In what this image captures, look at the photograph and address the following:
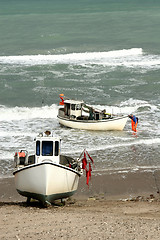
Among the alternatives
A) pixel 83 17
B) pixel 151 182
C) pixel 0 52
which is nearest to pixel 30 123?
pixel 151 182

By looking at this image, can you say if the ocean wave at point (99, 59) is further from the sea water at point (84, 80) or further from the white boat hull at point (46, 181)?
the white boat hull at point (46, 181)

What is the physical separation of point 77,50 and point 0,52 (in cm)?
945

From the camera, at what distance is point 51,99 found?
3884 centimetres

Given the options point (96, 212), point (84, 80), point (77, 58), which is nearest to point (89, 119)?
point (96, 212)

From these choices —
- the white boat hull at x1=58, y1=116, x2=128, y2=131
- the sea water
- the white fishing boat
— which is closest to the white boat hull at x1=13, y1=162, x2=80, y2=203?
the white fishing boat

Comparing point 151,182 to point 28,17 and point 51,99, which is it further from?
point 28,17

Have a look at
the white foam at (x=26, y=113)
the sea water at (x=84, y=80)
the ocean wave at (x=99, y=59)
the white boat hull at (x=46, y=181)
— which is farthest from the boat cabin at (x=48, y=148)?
the ocean wave at (x=99, y=59)

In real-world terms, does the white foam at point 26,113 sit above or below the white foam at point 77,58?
below

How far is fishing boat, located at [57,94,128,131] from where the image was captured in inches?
1152

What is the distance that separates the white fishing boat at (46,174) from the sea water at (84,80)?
4767 millimetres

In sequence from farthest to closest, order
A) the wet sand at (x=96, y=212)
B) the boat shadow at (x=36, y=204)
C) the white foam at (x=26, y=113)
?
1. the white foam at (x=26, y=113)
2. the boat shadow at (x=36, y=204)
3. the wet sand at (x=96, y=212)

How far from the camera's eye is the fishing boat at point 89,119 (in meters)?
29.3

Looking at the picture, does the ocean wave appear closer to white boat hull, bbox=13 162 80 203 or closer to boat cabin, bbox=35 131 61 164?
boat cabin, bbox=35 131 61 164

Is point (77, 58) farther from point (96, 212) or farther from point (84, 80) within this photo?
point (96, 212)
